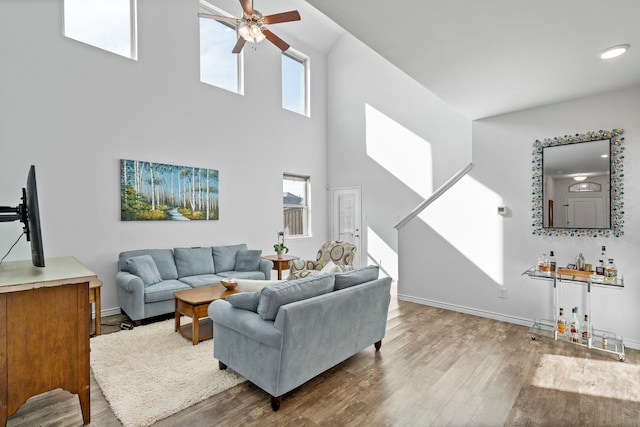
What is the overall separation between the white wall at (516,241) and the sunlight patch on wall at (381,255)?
1.62 m

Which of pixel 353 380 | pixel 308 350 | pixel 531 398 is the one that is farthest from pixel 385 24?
pixel 531 398

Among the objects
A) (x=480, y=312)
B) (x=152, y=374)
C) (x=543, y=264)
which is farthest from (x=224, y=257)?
(x=543, y=264)

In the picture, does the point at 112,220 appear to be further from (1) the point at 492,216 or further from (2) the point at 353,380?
(1) the point at 492,216

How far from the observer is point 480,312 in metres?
4.04

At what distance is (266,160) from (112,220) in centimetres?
284

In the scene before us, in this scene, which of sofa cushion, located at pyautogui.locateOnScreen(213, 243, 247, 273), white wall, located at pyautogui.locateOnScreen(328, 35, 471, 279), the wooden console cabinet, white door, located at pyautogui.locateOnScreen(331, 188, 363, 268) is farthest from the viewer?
white door, located at pyautogui.locateOnScreen(331, 188, 363, 268)

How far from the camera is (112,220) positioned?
4254mm

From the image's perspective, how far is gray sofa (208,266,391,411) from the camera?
81.5 inches

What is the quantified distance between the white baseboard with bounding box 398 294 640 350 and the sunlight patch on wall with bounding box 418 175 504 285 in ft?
1.37

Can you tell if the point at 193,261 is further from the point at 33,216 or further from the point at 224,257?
the point at 33,216

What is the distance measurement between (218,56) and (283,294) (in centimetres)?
501

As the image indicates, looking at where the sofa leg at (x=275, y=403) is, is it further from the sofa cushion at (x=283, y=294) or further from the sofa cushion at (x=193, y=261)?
the sofa cushion at (x=193, y=261)

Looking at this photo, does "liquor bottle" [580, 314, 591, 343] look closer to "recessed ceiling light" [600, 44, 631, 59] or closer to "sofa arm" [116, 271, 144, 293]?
"recessed ceiling light" [600, 44, 631, 59]

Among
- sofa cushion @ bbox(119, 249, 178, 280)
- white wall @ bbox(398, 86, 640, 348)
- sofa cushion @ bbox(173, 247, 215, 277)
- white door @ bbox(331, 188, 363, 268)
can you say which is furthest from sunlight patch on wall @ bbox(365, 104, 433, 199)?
sofa cushion @ bbox(119, 249, 178, 280)
